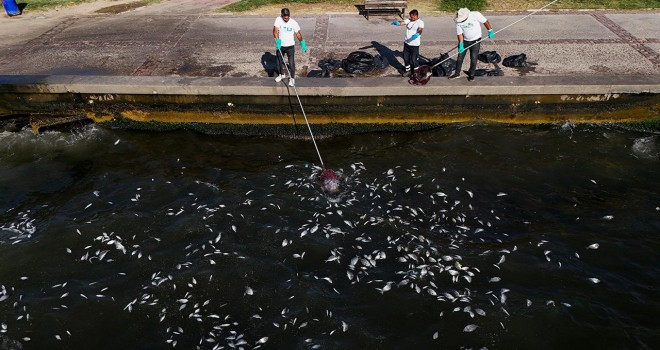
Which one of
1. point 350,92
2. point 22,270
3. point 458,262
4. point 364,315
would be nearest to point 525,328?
point 458,262

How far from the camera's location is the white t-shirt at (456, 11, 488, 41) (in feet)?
42.0

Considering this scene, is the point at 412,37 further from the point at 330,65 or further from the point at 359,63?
the point at 330,65

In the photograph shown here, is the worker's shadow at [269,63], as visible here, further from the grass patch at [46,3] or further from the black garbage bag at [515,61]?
the grass patch at [46,3]

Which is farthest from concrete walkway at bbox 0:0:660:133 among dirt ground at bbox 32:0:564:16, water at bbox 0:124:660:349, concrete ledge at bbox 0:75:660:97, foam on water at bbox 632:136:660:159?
water at bbox 0:124:660:349

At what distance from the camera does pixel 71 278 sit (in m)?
9.80

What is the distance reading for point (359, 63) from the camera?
584 inches

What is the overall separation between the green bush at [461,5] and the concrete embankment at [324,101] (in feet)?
25.7

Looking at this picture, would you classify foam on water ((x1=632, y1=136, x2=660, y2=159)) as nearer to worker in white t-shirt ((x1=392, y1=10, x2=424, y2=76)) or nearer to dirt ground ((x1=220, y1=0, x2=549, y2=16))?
worker in white t-shirt ((x1=392, y1=10, x2=424, y2=76))

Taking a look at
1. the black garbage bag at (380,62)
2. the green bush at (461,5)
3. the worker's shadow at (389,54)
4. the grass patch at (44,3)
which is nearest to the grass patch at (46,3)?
the grass patch at (44,3)

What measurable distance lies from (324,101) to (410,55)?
2.87m

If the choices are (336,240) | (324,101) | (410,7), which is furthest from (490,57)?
(336,240)

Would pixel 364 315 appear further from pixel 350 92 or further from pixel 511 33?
pixel 511 33

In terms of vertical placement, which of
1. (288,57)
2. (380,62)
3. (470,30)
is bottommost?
(380,62)

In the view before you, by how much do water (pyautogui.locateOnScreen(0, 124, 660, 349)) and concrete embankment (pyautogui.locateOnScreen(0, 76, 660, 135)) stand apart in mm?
476
